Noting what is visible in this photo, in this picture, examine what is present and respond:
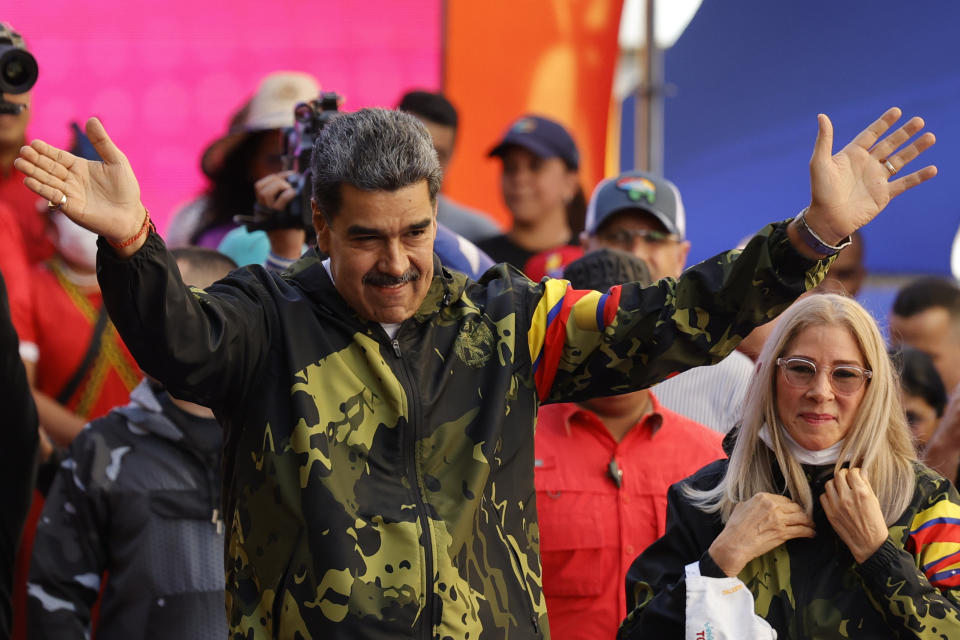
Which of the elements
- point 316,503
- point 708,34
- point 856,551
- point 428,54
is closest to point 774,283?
point 856,551

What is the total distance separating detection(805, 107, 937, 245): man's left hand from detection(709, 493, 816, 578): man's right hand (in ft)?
2.53

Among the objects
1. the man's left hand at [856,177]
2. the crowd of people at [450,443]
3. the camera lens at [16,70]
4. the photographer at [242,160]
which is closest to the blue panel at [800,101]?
the photographer at [242,160]

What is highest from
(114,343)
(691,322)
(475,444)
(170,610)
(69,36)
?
(69,36)

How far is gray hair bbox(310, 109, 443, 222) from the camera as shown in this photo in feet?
8.13

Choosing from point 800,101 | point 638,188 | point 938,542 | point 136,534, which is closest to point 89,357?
point 136,534

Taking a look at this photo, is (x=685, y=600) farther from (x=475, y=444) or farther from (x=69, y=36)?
(x=69, y=36)

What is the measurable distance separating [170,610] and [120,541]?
246 millimetres

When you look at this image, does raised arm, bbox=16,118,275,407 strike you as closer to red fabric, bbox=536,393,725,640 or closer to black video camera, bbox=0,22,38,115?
black video camera, bbox=0,22,38,115

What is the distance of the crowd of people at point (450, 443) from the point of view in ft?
7.93

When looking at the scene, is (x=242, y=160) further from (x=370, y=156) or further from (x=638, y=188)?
(x=370, y=156)

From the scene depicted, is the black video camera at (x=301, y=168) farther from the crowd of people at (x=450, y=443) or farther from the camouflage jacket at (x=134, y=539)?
the camouflage jacket at (x=134, y=539)

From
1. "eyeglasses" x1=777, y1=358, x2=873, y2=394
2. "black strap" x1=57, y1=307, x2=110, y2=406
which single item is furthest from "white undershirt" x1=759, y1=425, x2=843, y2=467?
"black strap" x1=57, y1=307, x2=110, y2=406

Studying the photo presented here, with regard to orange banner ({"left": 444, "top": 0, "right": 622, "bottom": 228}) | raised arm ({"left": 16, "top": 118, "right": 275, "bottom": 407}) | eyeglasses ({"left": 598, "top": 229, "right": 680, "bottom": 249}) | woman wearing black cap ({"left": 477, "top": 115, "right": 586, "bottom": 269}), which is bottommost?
raised arm ({"left": 16, "top": 118, "right": 275, "bottom": 407})

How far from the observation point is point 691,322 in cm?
254
